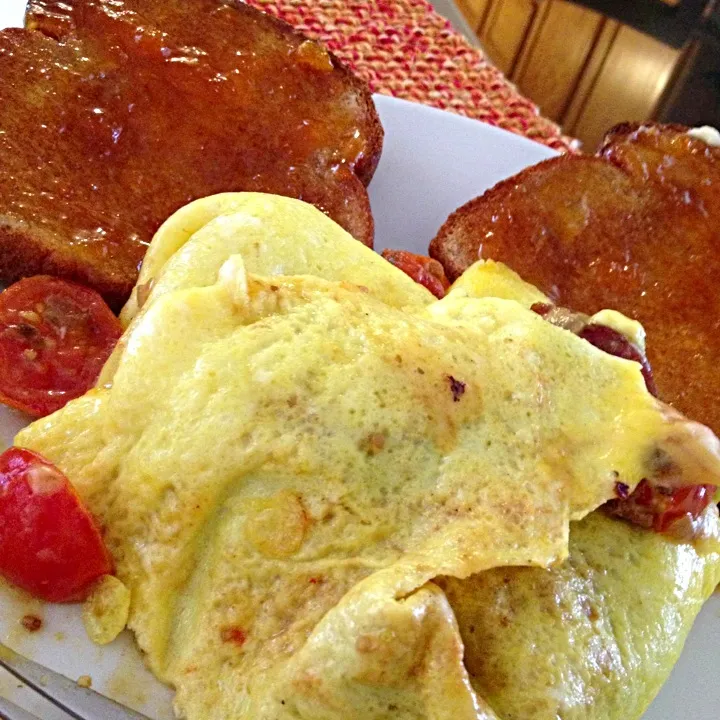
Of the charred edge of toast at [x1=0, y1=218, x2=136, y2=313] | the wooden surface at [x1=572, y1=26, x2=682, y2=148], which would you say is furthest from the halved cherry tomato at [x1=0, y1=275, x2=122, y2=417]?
the wooden surface at [x1=572, y1=26, x2=682, y2=148]

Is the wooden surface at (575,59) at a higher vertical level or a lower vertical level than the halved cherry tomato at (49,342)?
lower

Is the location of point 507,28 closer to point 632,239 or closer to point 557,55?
point 557,55

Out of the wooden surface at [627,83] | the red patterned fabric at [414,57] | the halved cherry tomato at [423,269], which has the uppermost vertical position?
the red patterned fabric at [414,57]

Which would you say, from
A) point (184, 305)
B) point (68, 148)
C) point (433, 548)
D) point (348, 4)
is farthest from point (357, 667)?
point (348, 4)

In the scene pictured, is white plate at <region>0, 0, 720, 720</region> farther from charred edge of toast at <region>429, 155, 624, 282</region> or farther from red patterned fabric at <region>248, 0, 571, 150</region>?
red patterned fabric at <region>248, 0, 571, 150</region>

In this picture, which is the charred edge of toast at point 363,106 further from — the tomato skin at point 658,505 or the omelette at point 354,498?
the tomato skin at point 658,505

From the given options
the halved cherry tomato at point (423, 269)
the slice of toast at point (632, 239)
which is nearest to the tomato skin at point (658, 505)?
the slice of toast at point (632, 239)

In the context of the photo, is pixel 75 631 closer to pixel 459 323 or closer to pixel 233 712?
pixel 233 712

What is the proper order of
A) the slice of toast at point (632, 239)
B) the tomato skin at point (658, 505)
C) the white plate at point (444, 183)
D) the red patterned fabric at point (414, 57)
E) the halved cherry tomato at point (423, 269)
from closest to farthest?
the tomato skin at point (658, 505)
the white plate at point (444, 183)
the halved cherry tomato at point (423, 269)
the slice of toast at point (632, 239)
the red patterned fabric at point (414, 57)

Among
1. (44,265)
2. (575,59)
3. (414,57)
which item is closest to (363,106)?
(414,57)
